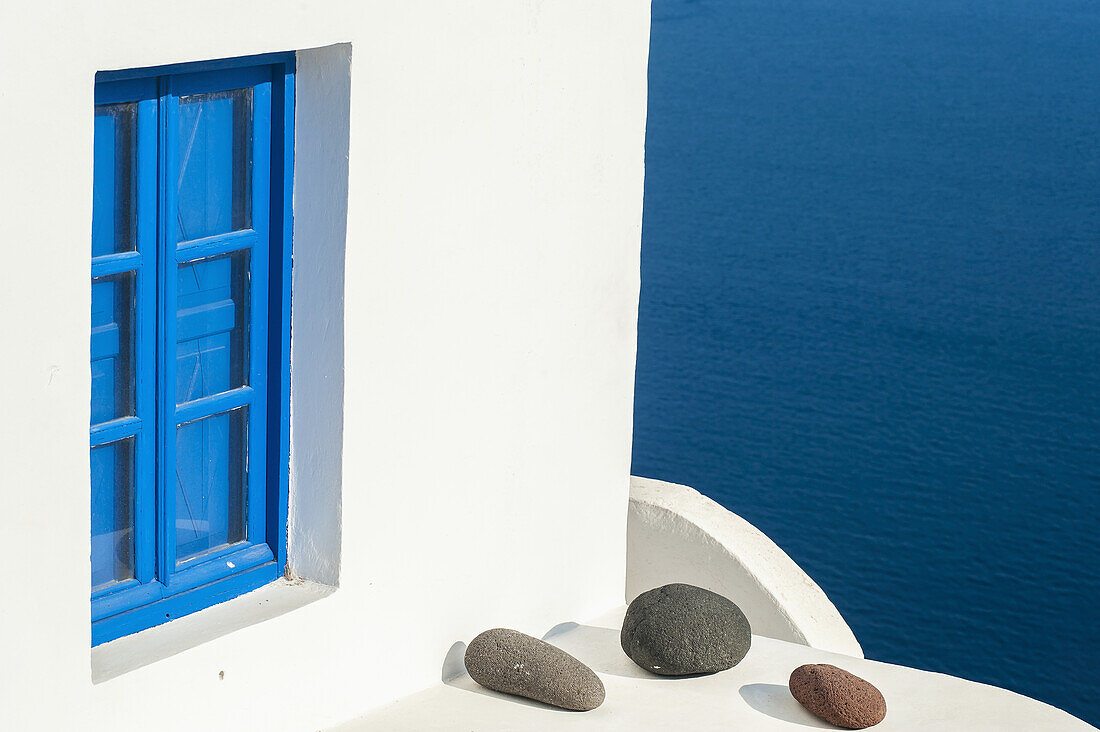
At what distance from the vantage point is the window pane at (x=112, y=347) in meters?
3.58

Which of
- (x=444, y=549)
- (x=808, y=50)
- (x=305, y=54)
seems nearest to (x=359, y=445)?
(x=444, y=549)

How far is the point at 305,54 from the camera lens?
12.8ft

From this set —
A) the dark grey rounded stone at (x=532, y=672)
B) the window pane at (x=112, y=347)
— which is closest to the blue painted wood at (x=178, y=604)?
the window pane at (x=112, y=347)

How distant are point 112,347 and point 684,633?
1.99 meters

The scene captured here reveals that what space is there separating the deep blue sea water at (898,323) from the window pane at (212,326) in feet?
30.9

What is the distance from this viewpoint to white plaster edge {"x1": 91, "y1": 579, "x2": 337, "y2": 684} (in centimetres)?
361

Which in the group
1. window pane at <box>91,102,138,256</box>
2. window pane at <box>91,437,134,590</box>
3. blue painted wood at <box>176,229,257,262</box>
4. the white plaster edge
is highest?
window pane at <box>91,102,138,256</box>

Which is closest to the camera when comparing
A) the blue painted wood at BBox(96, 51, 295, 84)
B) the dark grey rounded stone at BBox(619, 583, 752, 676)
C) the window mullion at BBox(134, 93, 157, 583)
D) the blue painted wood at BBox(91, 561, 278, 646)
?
the blue painted wood at BBox(96, 51, 295, 84)

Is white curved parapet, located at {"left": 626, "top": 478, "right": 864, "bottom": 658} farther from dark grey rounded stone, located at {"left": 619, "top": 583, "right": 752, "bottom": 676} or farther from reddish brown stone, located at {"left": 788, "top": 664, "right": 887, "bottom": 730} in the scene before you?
reddish brown stone, located at {"left": 788, "top": 664, "right": 887, "bottom": 730}

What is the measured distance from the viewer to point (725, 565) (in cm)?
612

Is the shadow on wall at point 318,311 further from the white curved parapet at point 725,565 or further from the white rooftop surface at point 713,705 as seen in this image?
the white curved parapet at point 725,565

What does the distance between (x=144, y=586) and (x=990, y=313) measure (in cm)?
1694

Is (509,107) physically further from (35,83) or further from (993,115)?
(993,115)

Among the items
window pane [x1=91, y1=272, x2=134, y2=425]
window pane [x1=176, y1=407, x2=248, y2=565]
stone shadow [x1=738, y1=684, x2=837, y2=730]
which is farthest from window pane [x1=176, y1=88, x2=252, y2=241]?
stone shadow [x1=738, y1=684, x2=837, y2=730]
